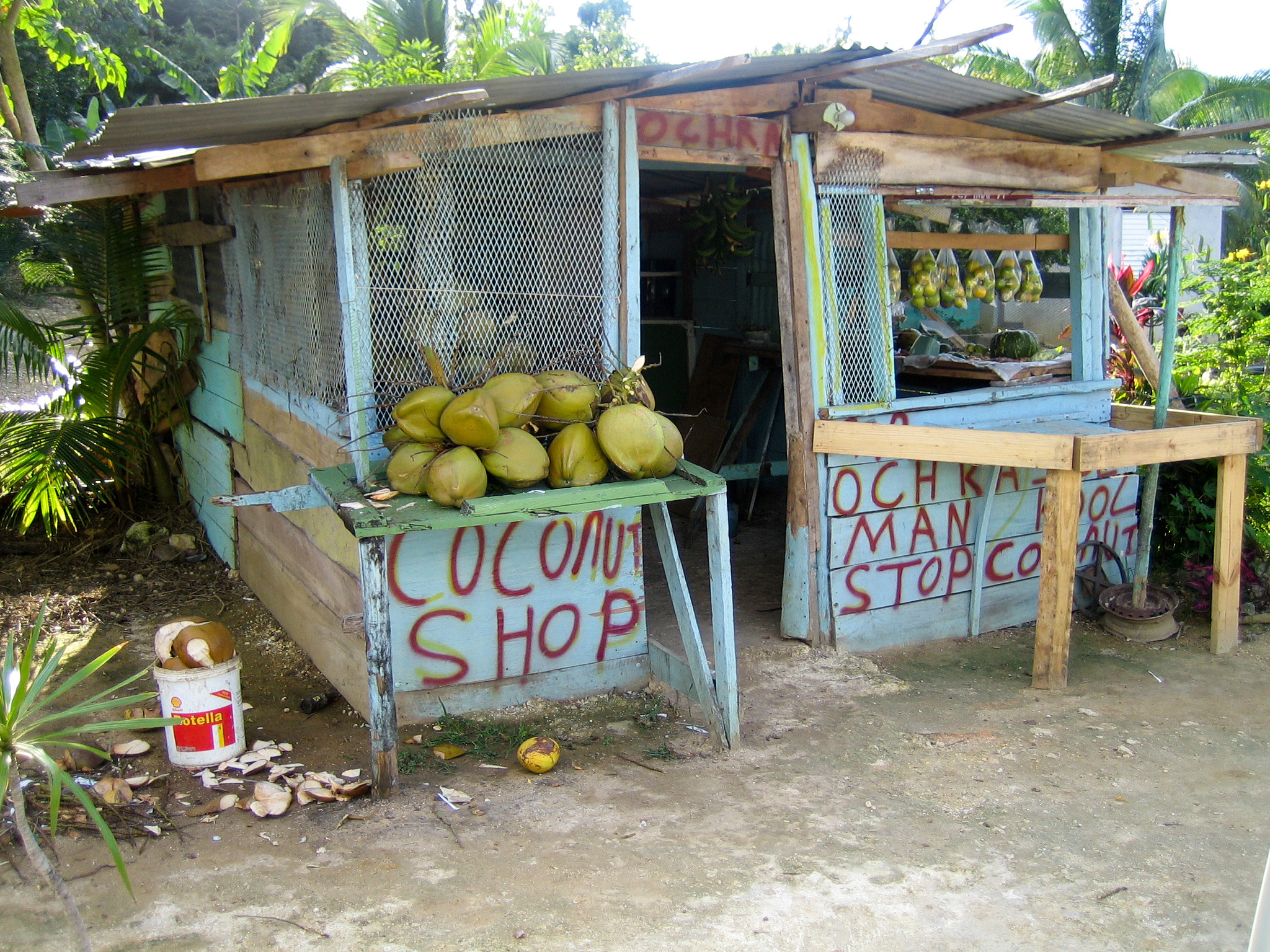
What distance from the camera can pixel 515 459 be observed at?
3.32m

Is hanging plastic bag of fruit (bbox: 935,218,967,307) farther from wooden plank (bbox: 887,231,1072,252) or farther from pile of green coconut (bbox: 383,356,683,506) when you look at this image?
pile of green coconut (bbox: 383,356,683,506)

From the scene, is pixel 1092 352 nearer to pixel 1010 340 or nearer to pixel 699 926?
pixel 1010 340

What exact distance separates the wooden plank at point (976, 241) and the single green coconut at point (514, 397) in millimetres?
2393

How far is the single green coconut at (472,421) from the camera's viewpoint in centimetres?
321

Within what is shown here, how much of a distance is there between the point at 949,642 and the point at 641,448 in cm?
259

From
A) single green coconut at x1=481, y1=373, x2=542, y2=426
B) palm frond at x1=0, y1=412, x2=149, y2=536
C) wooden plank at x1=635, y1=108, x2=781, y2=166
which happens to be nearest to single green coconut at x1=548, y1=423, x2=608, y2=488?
single green coconut at x1=481, y1=373, x2=542, y2=426

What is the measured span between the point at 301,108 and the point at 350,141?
0.24 m

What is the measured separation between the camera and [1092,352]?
5578mm

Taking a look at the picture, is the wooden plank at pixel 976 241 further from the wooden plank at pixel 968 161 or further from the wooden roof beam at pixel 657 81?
the wooden roof beam at pixel 657 81

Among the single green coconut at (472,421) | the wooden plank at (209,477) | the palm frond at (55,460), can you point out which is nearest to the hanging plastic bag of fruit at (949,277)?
the single green coconut at (472,421)

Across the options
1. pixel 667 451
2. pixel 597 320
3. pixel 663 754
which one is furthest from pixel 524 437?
pixel 663 754

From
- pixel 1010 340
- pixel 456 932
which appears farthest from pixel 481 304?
pixel 1010 340

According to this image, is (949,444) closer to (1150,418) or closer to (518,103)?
(1150,418)

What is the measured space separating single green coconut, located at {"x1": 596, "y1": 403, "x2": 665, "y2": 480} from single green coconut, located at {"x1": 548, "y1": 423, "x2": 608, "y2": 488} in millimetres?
41
